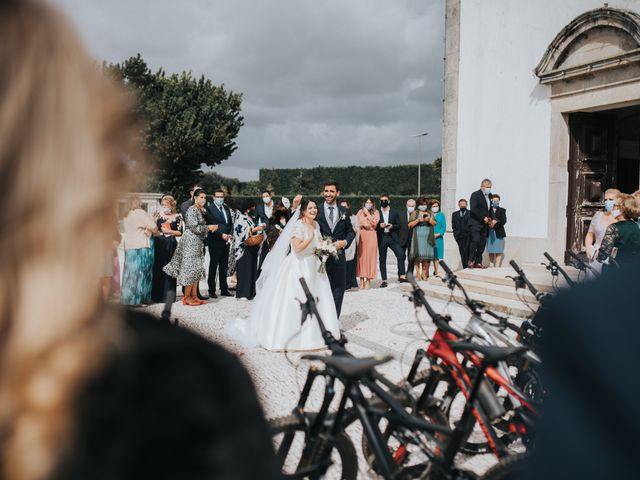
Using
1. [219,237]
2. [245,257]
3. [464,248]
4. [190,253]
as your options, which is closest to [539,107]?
[464,248]

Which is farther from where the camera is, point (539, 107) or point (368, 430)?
point (539, 107)

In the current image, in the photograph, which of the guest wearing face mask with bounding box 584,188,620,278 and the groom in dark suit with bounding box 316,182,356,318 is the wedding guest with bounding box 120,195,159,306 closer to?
the groom in dark suit with bounding box 316,182,356,318

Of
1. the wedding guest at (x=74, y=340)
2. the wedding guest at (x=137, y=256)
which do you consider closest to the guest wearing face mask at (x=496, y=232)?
the wedding guest at (x=137, y=256)

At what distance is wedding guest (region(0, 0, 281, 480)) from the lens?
708 mm

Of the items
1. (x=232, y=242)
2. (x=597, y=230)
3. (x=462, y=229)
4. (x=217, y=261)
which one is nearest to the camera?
(x=597, y=230)

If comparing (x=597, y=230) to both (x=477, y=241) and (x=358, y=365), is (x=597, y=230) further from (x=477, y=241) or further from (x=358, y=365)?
(x=358, y=365)

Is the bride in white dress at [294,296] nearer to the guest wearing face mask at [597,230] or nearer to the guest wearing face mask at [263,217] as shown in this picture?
the guest wearing face mask at [597,230]

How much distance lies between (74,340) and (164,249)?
10375mm

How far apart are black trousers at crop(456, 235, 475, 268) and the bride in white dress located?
289 inches

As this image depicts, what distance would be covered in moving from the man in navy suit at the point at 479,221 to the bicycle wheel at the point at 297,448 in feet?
35.1

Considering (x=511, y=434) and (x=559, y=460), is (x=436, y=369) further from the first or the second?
(x=559, y=460)

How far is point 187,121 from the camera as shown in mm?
39625

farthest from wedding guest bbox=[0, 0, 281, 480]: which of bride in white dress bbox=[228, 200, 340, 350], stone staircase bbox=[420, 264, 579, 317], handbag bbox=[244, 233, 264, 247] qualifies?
handbag bbox=[244, 233, 264, 247]

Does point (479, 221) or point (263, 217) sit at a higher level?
point (263, 217)
